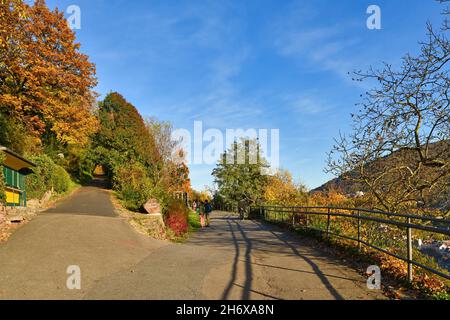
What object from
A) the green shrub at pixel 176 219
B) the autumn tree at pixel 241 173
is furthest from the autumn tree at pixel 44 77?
the autumn tree at pixel 241 173

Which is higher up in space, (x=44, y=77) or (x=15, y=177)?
(x=44, y=77)

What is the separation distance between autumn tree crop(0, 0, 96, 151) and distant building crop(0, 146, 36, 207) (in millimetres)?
4433

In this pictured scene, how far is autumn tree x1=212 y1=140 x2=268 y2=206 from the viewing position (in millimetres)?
48688

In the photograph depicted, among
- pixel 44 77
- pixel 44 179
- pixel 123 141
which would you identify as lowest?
pixel 44 179

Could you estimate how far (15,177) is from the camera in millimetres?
16531

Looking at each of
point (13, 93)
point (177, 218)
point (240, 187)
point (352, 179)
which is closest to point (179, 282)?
point (352, 179)

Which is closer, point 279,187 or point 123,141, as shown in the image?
point 123,141

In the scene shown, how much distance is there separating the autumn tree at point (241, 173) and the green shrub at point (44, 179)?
1094 inches

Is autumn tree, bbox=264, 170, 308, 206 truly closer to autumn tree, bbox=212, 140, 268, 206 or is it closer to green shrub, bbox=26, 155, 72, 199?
autumn tree, bbox=212, 140, 268, 206

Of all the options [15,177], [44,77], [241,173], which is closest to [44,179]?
[15,177]

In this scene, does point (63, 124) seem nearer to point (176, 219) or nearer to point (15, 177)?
point (15, 177)

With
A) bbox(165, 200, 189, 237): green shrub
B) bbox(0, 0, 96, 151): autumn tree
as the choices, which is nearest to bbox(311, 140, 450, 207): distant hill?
bbox(165, 200, 189, 237): green shrub

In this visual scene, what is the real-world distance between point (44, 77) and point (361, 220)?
22.6 metres

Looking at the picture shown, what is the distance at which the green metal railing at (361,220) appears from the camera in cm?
581
